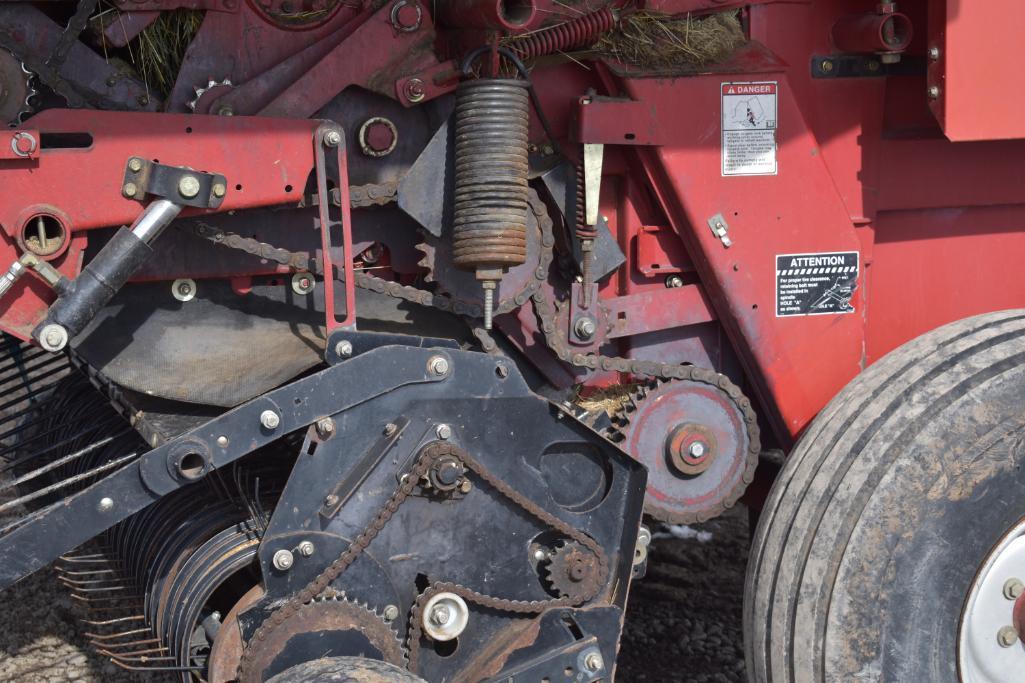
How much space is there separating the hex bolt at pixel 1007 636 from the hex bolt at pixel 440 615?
54.7 inches

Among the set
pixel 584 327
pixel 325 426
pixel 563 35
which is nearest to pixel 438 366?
pixel 325 426

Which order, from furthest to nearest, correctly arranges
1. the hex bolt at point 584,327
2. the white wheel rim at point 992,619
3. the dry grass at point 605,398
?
the dry grass at point 605,398
the hex bolt at point 584,327
the white wheel rim at point 992,619

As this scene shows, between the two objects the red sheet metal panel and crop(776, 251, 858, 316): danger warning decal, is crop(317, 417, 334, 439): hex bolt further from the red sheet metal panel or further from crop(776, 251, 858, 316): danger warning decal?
the red sheet metal panel

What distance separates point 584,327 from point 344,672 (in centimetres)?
110

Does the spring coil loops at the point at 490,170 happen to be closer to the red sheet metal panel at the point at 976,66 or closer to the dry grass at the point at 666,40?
the dry grass at the point at 666,40

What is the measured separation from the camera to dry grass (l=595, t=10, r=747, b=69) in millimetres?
2908

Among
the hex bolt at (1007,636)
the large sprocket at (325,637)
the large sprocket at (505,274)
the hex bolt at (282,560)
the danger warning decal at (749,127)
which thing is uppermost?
the danger warning decal at (749,127)

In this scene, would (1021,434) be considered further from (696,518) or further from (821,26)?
(821,26)

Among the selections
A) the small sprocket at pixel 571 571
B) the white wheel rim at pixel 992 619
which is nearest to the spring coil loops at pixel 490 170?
the small sprocket at pixel 571 571

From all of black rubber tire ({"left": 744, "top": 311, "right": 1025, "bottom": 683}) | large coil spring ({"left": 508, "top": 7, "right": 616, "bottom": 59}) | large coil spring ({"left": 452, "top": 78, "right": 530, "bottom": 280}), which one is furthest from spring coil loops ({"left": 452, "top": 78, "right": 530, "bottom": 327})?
black rubber tire ({"left": 744, "top": 311, "right": 1025, "bottom": 683})

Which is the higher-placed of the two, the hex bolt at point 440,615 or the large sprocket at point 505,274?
the large sprocket at point 505,274

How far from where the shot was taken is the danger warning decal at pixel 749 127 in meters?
3.01

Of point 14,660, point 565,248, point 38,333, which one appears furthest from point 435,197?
point 14,660

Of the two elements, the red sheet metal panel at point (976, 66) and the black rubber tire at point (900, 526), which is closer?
the black rubber tire at point (900, 526)
